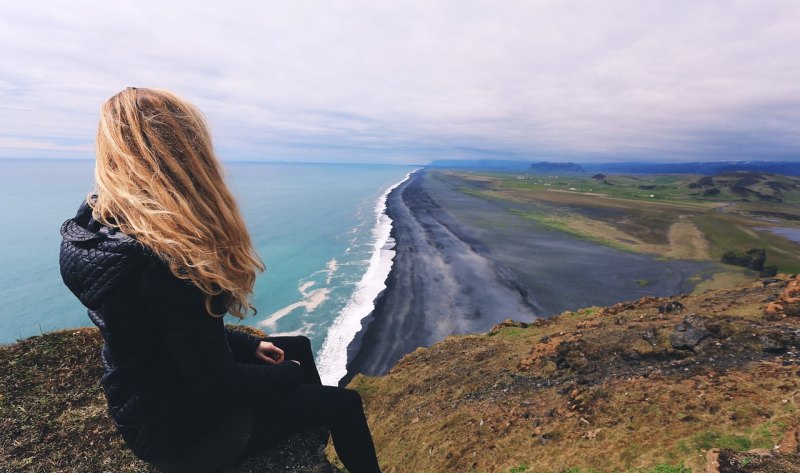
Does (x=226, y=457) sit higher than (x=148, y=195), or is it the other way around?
(x=148, y=195)

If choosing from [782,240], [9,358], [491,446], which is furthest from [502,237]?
[9,358]

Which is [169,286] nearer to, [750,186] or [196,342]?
[196,342]

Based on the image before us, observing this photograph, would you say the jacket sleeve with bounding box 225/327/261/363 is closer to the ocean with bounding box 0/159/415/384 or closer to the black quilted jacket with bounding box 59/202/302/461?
the black quilted jacket with bounding box 59/202/302/461

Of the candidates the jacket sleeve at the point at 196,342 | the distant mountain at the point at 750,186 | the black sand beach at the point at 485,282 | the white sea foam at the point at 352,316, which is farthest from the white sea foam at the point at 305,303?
the distant mountain at the point at 750,186

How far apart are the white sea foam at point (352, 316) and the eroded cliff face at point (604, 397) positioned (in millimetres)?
7568

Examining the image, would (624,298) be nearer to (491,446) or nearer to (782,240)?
(491,446)

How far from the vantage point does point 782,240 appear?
5850cm

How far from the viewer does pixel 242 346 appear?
152 inches

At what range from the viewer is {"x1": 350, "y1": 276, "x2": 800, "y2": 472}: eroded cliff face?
6.82 m

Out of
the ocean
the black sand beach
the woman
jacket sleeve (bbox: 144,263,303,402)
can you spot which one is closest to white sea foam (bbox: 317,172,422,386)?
the ocean

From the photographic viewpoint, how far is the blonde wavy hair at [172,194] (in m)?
2.37

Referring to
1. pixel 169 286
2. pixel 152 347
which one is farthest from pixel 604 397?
pixel 169 286

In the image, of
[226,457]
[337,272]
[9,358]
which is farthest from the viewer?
[337,272]

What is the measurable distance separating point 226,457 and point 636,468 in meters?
6.48
